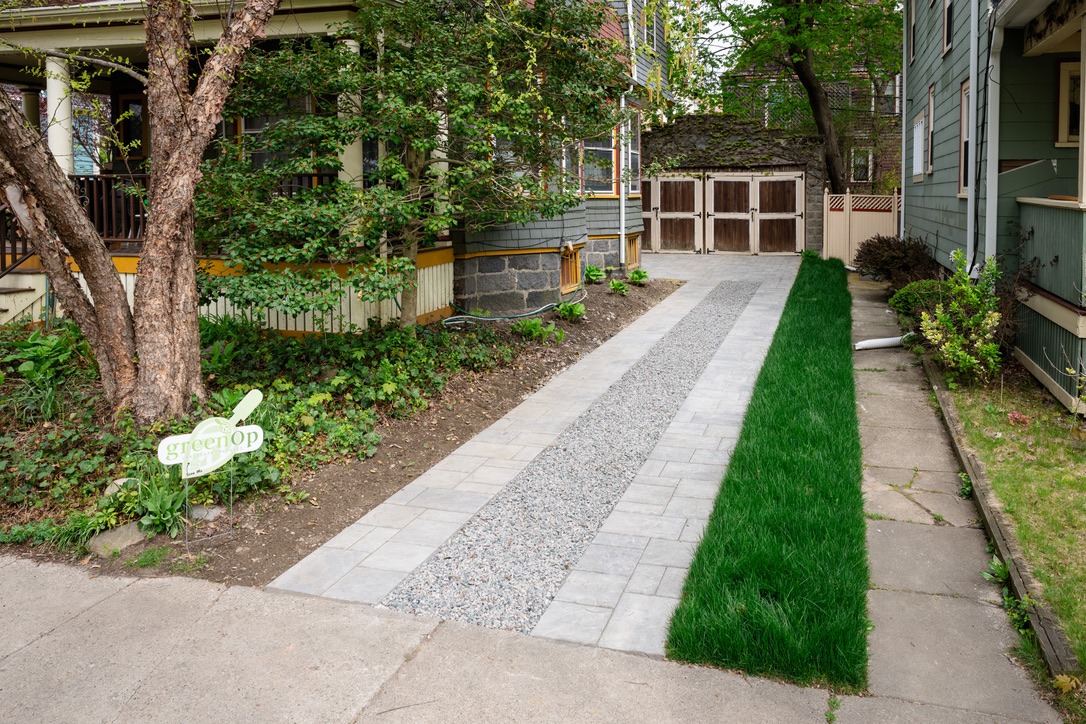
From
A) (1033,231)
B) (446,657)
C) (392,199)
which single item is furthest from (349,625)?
(1033,231)

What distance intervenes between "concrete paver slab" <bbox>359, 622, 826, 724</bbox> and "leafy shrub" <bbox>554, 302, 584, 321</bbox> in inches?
330

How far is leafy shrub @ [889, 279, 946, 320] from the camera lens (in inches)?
378

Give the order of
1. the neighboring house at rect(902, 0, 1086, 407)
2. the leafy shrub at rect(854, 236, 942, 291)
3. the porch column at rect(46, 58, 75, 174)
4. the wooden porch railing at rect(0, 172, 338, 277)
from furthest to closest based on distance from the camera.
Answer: the leafy shrub at rect(854, 236, 942, 291) < the porch column at rect(46, 58, 75, 174) < the wooden porch railing at rect(0, 172, 338, 277) < the neighboring house at rect(902, 0, 1086, 407)

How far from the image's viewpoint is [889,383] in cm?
906

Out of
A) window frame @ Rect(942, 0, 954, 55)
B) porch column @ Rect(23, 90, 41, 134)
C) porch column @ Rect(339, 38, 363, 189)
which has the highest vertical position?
window frame @ Rect(942, 0, 954, 55)

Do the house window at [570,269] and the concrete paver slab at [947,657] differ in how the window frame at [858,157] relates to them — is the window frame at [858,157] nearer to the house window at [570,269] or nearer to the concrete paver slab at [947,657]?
the house window at [570,269]

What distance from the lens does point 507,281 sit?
40.5ft

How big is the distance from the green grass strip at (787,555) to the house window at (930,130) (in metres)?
7.01

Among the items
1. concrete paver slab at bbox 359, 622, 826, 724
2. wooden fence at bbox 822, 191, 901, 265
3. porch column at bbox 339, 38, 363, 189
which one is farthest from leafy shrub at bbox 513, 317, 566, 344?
wooden fence at bbox 822, 191, 901, 265

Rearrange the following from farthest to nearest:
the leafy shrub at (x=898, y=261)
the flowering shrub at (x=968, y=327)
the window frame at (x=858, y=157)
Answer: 1. the window frame at (x=858, y=157)
2. the leafy shrub at (x=898, y=261)
3. the flowering shrub at (x=968, y=327)

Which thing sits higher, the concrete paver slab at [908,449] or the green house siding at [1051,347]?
the green house siding at [1051,347]

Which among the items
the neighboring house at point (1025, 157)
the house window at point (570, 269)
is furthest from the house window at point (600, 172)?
the neighboring house at point (1025, 157)

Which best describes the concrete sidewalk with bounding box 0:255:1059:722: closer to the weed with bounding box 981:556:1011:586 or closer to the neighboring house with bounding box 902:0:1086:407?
the weed with bounding box 981:556:1011:586

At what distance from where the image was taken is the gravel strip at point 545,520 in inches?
186
